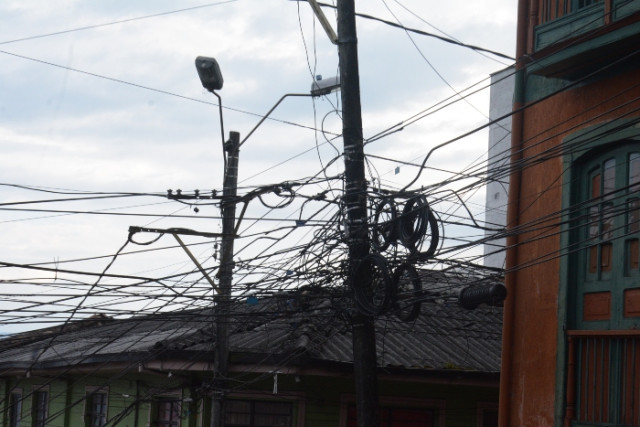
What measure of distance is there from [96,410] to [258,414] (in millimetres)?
6649

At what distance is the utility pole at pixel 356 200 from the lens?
10.8m

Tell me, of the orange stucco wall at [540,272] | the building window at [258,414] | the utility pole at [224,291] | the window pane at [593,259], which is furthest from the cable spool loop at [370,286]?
the building window at [258,414]

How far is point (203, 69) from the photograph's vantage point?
1380 centimetres

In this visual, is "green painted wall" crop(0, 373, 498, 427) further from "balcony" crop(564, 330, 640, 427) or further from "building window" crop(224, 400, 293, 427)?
"balcony" crop(564, 330, 640, 427)

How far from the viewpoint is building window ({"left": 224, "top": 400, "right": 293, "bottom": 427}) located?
16266 mm

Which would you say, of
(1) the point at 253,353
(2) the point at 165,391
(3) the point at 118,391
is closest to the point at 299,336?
(1) the point at 253,353

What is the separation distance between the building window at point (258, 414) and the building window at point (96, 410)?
5.59 m

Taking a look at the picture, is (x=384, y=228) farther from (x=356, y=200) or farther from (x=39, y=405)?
(x=39, y=405)

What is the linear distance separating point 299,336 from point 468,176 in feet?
22.7

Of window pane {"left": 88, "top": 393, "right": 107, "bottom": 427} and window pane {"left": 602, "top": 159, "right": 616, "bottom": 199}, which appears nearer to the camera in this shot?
window pane {"left": 602, "top": 159, "right": 616, "bottom": 199}

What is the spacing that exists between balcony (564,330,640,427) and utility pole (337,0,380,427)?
2.47m

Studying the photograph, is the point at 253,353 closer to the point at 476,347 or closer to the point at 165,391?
the point at 165,391

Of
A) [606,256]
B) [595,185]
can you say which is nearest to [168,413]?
[606,256]

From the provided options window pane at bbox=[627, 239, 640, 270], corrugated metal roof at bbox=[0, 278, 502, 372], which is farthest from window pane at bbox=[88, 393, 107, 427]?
window pane at bbox=[627, 239, 640, 270]
